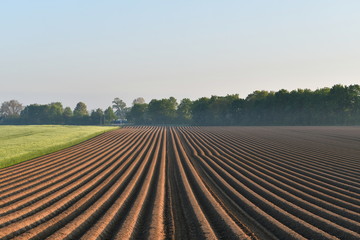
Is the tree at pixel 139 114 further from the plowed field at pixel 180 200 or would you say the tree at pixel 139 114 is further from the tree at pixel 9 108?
the plowed field at pixel 180 200

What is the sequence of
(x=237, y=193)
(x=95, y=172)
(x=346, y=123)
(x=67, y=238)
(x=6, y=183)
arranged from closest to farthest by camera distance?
(x=67, y=238) < (x=237, y=193) < (x=6, y=183) < (x=95, y=172) < (x=346, y=123)

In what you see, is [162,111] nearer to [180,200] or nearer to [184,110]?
[184,110]

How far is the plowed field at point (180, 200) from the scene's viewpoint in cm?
755

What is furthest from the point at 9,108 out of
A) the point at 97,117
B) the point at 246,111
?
the point at 246,111

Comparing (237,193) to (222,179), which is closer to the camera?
(237,193)

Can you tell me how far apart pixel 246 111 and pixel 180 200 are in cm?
8418

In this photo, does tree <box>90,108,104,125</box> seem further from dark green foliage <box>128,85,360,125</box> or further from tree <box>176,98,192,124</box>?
tree <box>176,98,192,124</box>

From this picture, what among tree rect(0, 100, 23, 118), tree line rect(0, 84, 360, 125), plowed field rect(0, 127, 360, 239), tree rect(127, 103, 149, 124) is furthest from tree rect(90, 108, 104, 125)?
plowed field rect(0, 127, 360, 239)

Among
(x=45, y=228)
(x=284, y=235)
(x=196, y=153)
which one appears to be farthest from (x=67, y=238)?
(x=196, y=153)

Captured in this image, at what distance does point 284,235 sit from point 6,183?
1168cm

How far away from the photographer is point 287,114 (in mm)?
79000

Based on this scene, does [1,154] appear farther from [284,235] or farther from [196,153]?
[284,235]

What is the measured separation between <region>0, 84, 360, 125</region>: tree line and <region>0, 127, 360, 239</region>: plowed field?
61626mm

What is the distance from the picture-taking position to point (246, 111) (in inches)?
3615
